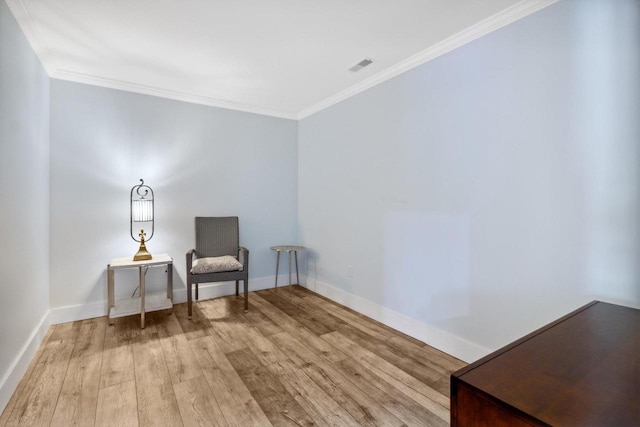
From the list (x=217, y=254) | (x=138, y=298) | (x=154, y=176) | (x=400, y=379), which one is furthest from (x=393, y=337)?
(x=154, y=176)

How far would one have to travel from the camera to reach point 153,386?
1.93 m

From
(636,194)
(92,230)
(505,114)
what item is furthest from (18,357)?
(636,194)

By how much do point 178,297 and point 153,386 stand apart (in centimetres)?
165

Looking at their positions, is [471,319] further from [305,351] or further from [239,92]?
[239,92]

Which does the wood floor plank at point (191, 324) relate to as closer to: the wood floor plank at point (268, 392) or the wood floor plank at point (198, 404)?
the wood floor plank at point (268, 392)

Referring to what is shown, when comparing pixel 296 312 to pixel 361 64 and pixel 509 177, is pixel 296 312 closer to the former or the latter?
pixel 509 177

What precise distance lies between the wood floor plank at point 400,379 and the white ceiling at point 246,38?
7.76 feet

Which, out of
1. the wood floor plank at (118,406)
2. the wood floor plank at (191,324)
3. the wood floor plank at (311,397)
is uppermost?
the wood floor plank at (191,324)

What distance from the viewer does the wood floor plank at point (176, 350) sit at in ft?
6.81

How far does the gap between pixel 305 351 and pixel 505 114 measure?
2205mm

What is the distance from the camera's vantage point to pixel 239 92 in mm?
3422

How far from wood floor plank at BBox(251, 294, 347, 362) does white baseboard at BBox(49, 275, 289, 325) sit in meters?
0.35

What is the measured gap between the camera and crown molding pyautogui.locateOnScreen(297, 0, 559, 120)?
1.87 metres

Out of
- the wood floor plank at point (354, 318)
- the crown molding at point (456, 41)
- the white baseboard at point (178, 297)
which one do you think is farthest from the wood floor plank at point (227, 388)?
the crown molding at point (456, 41)
